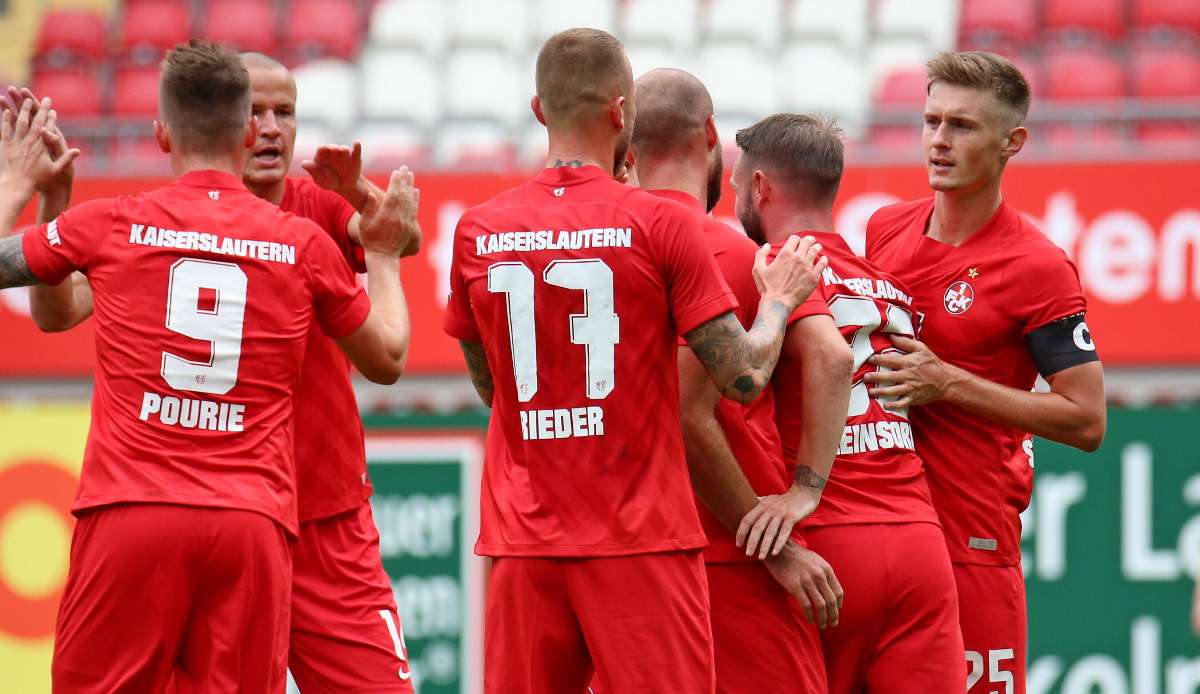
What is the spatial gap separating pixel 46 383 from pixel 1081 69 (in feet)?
24.5

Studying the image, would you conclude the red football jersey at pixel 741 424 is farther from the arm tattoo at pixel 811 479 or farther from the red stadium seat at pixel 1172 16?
the red stadium seat at pixel 1172 16

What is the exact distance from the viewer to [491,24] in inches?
476

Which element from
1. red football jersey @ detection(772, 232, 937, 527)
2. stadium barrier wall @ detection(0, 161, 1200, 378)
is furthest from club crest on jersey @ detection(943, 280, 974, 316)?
stadium barrier wall @ detection(0, 161, 1200, 378)

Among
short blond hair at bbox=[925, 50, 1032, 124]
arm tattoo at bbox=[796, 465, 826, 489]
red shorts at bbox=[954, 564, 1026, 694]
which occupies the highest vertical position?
short blond hair at bbox=[925, 50, 1032, 124]

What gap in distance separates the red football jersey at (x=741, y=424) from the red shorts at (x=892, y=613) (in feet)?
0.75

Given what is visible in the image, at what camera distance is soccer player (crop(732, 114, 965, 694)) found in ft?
14.1

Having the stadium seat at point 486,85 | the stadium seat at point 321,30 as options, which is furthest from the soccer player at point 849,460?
the stadium seat at point 321,30

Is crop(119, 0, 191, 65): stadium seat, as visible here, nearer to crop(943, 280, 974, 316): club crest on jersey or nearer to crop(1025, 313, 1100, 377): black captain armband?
crop(943, 280, 974, 316): club crest on jersey

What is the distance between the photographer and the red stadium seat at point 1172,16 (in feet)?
38.1

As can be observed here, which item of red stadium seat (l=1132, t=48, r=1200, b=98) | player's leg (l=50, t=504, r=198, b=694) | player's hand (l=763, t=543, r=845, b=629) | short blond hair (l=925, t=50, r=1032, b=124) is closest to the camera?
player's leg (l=50, t=504, r=198, b=694)

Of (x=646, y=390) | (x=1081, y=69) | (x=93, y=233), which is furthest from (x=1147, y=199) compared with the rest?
(x=93, y=233)

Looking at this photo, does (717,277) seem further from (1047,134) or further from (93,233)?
(1047,134)

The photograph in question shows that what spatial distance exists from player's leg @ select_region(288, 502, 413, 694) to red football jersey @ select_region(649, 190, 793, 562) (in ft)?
4.05

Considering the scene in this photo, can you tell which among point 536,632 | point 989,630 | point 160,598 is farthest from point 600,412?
point 989,630
